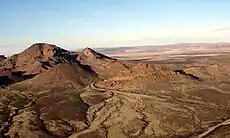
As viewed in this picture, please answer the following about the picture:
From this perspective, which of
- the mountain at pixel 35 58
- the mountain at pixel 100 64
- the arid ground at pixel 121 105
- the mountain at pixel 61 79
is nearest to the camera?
the arid ground at pixel 121 105

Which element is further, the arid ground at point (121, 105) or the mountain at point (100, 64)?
the mountain at point (100, 64)

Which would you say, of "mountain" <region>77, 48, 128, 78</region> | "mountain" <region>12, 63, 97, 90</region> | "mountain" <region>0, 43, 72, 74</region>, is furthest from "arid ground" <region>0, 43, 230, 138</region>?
"mountain" <region>0, 43, 72, 74</region>

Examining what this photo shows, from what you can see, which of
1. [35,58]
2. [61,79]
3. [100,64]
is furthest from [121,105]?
[35,58]

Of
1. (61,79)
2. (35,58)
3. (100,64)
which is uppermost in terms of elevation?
(35,58)

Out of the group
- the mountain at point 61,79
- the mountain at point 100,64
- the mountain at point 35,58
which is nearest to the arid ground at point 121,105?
the mountain at point 61,79

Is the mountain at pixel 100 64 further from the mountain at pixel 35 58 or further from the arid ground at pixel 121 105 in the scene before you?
the mountain at pixel 35 58

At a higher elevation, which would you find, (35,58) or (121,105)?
(35,58)

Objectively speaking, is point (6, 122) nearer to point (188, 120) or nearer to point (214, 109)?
point (188, 120)

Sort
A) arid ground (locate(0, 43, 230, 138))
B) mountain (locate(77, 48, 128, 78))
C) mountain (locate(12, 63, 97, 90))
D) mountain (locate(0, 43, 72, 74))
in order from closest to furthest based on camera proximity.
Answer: arid ground (locate(0, 43, 230, 138)) < mountain (locate(12, 63, 97, 90)) < mountain (locate(77, 48, 128, 78)) < mountain (locate(0, 43, 72, 74))

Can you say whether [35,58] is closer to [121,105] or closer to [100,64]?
[100,64]

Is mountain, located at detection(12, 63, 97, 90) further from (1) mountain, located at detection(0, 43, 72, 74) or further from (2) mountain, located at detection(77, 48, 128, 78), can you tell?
(1) mountain, located at detection(0, 43, 72, 74)

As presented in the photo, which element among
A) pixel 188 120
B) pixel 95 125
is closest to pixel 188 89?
pixel 188 120
